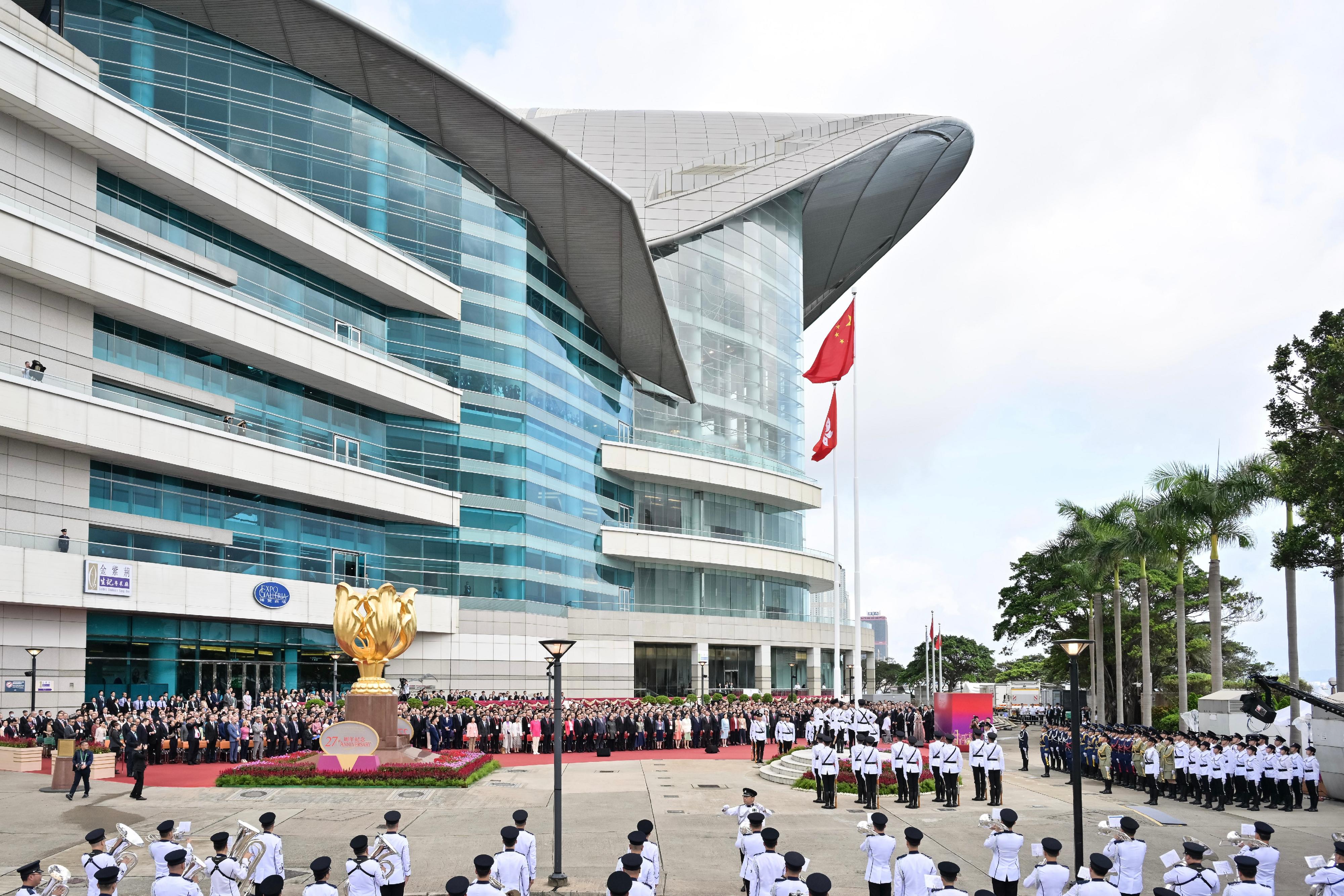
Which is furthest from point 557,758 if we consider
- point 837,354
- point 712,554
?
point 712,554

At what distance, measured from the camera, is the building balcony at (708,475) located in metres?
68.2

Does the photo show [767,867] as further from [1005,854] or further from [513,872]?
[1005,854]

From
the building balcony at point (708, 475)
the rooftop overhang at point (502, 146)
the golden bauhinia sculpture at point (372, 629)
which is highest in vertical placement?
the rooftop overhang at point (502, 146)

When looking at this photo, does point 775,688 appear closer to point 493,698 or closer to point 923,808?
point 493,698

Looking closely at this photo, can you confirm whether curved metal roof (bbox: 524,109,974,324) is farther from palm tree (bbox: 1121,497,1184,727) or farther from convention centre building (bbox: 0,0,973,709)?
palm tree (bbox: 1121,497,1184,727)

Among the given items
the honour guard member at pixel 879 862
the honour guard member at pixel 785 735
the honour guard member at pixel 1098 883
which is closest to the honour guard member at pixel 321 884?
the honour guard member at pixel 879 862

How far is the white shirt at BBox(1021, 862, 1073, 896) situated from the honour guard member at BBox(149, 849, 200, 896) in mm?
9397

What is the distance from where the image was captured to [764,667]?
75.1 metres

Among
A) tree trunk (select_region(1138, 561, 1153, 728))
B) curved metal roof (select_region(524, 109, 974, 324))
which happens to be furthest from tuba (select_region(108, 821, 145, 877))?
curved metal roof (select_region(524, 109, 974, 324))

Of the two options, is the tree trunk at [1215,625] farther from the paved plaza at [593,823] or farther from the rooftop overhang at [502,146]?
the rooftop overhang at [502,146]

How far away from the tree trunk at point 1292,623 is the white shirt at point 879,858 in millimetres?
31601

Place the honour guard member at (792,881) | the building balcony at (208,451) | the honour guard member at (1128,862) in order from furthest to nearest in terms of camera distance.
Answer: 1. the building balcony at (208,451)
2. the honour guard member at (1128,862)
3. the honour guard member at (792,881)

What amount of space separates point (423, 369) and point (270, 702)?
1899cm

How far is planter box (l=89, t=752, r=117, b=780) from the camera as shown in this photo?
27922mm
